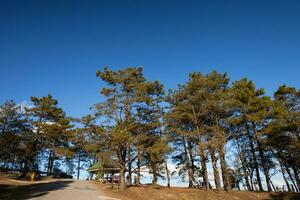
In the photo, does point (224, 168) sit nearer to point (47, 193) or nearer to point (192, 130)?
point (192, 130)

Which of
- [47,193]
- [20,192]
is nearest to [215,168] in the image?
[47,193]

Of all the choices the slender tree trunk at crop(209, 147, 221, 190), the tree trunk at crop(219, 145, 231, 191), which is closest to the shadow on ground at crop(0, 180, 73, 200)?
the slender tree trunk at crop(209, 147, 221, 190)

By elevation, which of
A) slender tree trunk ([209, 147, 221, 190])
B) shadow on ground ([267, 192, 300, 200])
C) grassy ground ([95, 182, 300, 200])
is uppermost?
slender tree trunk ([209, 147, 221, 190])

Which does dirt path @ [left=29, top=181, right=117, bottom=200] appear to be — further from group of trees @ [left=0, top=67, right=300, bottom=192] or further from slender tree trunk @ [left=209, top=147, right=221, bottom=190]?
slender tree trunk @ [left=209, top=147, right=221, bottom=190]

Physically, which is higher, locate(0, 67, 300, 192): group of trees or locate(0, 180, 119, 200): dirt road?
locate(0, 67, 300, 192): group of trees

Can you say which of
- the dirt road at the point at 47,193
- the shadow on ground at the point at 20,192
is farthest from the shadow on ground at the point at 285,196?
the shadow on ground at the point at 20,192

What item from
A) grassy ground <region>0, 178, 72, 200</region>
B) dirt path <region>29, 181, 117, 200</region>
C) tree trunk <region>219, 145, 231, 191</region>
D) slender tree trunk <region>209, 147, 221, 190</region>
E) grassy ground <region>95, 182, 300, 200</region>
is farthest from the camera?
tree trunk <region>219, 145, 231, 191</region>

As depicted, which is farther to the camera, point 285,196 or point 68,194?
point 285,196

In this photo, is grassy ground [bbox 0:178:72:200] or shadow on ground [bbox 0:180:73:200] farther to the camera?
grassy ground [bbox 0:178:72:200]

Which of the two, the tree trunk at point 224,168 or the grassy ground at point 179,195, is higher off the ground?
the tree trunk at point 224,168

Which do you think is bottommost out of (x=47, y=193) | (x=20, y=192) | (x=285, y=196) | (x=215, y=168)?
(x=285, y=196)

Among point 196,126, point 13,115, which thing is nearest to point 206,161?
point 196,126

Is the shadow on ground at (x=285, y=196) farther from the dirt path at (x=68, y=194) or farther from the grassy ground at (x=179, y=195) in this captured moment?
the dirt path at (x=68, y=194)

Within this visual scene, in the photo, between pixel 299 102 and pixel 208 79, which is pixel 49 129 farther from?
pixel 299 102
